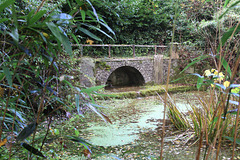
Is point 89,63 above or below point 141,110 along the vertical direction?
above

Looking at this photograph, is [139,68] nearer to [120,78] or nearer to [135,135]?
[120,78]

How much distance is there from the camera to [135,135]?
338 centimetres

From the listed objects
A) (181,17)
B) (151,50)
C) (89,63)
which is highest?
(181,17)

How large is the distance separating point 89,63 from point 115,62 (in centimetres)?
140

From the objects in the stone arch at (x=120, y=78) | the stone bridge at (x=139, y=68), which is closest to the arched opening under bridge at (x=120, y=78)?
the stone arch at (x=120, y=78)

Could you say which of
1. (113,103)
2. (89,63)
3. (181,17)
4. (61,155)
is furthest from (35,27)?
(181,17)

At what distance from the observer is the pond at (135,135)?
8.67 ft

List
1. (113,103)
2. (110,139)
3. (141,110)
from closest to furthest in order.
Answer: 1. (110,139)
2. (141,110)
3. (113,103)

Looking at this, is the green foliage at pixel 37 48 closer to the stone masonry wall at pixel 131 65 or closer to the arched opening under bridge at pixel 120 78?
the stone masonry wall at pixel 131 65

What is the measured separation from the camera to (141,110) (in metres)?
5.12

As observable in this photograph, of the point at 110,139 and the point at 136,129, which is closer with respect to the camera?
the point at 110,139

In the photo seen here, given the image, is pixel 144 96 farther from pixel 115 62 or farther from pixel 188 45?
pixel 188 45

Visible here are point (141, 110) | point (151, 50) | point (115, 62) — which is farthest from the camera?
point (151, 50)

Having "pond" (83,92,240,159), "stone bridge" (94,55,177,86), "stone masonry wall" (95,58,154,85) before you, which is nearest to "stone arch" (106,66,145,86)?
"stone bridge" (94,55,177,86)
